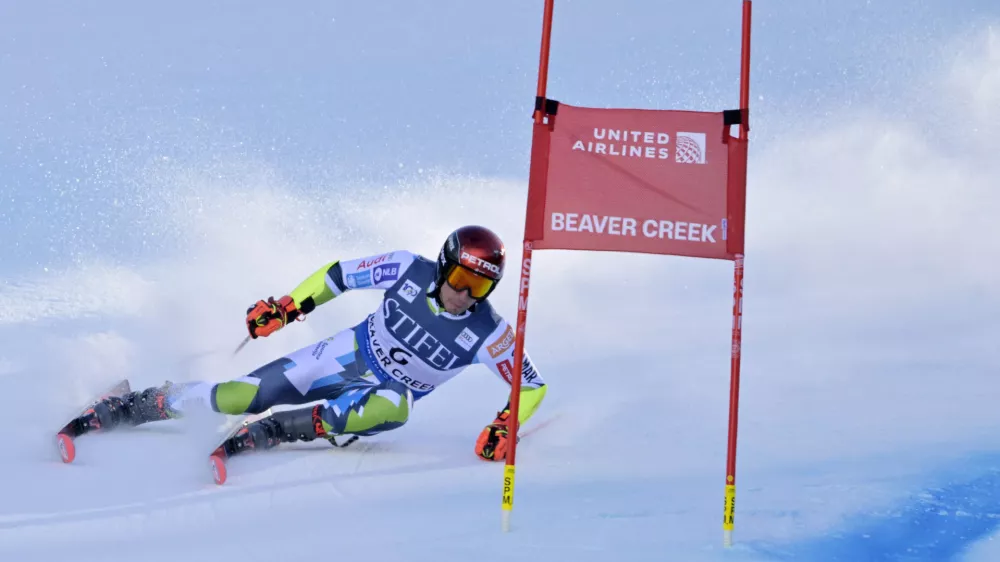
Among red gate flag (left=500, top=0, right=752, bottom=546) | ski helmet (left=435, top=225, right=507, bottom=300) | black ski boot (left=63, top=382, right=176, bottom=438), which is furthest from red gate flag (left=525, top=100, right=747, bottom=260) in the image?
black ski boot (left=63, top=382, right=176, bottom=438)

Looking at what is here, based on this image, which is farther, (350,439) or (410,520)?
(350,439)

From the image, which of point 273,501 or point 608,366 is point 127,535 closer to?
point 273,501

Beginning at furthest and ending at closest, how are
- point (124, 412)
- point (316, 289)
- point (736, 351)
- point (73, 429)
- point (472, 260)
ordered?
point (316, 289) → point (124, 412) → point (73, 429) → point (472, 260) → point (736, 351)

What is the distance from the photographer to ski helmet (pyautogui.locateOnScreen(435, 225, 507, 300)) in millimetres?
5875

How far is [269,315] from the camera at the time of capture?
20.4ft

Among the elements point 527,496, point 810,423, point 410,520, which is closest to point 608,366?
point 810,423

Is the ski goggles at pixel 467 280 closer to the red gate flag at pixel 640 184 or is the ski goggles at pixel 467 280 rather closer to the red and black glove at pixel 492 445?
the red and black glove at pixel 492 445

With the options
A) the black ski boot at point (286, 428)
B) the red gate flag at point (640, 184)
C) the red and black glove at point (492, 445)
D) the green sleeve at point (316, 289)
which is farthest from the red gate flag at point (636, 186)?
the green sleeve at point (316, 289)

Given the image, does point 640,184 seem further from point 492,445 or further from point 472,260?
point 492,445

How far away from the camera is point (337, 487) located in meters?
5.54

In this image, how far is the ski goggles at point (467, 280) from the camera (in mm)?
5941

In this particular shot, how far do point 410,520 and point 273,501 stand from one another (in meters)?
0.68

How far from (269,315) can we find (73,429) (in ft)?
3.87

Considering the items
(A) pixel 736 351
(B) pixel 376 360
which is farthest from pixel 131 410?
(A) pixel 736 351
